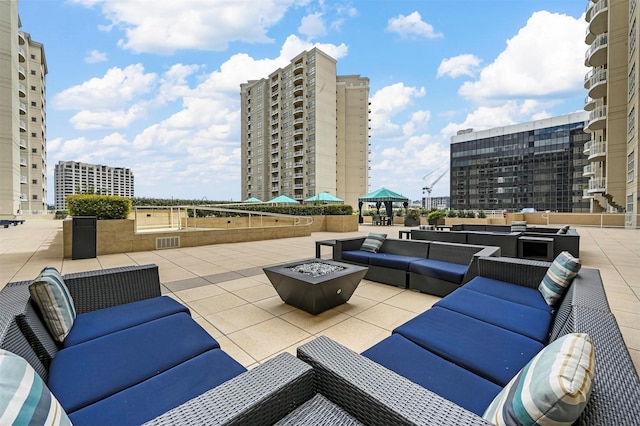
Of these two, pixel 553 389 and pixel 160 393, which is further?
pixel 160 393

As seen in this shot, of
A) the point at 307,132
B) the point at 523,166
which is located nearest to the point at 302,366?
the point at 307,132

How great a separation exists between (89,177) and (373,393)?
86876 mm

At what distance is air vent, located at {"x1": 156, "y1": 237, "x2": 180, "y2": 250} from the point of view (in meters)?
7.64

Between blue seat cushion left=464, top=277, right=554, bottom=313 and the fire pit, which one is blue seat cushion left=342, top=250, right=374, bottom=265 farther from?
blue seat cushion left=464, top=277, right=554, bottom=313

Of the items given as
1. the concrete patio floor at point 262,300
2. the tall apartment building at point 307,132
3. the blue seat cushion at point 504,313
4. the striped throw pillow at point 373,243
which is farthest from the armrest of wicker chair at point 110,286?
the tall apartment building at point 307,132

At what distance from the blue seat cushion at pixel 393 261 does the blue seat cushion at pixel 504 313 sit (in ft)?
5.18

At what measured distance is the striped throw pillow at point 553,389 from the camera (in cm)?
72

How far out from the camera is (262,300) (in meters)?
3.68

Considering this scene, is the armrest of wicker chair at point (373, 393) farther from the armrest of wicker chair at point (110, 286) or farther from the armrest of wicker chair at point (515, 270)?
the armrest of wicker chair at point (515, 270)

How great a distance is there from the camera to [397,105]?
80.4 feet

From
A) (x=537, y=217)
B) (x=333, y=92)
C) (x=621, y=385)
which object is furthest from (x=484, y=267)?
(x=333, y=92)

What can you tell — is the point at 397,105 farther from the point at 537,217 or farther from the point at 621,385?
the point at 621,385

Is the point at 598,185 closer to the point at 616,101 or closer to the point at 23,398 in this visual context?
the point at 616,101

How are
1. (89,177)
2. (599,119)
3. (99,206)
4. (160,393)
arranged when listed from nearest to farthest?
(160,393) < (99,206) < (599,119) < (89,177)
